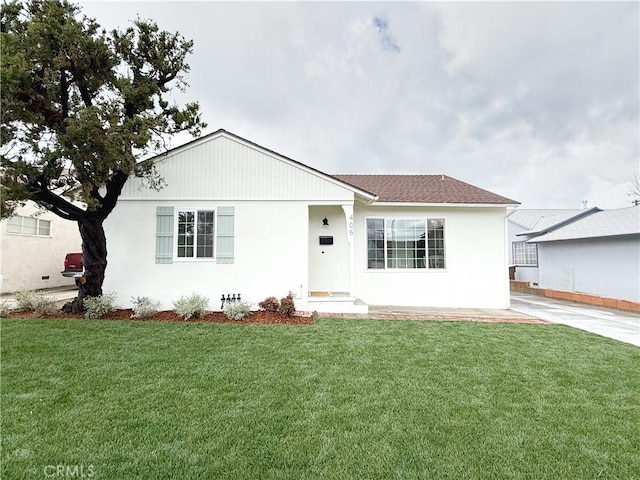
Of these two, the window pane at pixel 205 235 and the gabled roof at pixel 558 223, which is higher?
the gabled roof at pixel 558 223

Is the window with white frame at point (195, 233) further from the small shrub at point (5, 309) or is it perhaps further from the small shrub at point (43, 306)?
the small shrub at point (5, 309)

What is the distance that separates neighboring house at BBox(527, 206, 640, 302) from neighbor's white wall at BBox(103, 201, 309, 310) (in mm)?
12918

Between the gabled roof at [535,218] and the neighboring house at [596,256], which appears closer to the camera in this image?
the neighboring house at [596,256]

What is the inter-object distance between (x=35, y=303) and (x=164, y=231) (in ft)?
11.7

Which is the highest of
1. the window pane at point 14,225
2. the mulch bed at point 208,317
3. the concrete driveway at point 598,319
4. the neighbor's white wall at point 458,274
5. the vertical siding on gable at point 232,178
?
the vertical siding on gable at point 232,178

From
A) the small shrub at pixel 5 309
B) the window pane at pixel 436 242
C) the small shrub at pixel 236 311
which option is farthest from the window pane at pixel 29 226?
the window pane at pixel 436 242

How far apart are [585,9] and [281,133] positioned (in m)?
13.5

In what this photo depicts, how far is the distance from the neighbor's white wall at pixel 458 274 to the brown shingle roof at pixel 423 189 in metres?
0.43

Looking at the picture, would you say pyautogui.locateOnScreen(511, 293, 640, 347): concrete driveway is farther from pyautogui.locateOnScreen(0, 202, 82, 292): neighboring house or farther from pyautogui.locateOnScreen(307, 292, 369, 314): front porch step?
pyautogui.locateOnScreen(0, 202, 82, 292): neighboring house

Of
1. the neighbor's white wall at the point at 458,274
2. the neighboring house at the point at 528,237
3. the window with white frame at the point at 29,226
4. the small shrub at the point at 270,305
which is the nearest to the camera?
the small shrub at the point at 270,305

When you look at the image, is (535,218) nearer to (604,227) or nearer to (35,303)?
(604,227)

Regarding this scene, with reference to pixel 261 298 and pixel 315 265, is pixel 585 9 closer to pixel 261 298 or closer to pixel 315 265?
pixel 315 265

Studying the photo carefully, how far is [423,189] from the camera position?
462 inches

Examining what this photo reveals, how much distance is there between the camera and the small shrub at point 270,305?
877cm
